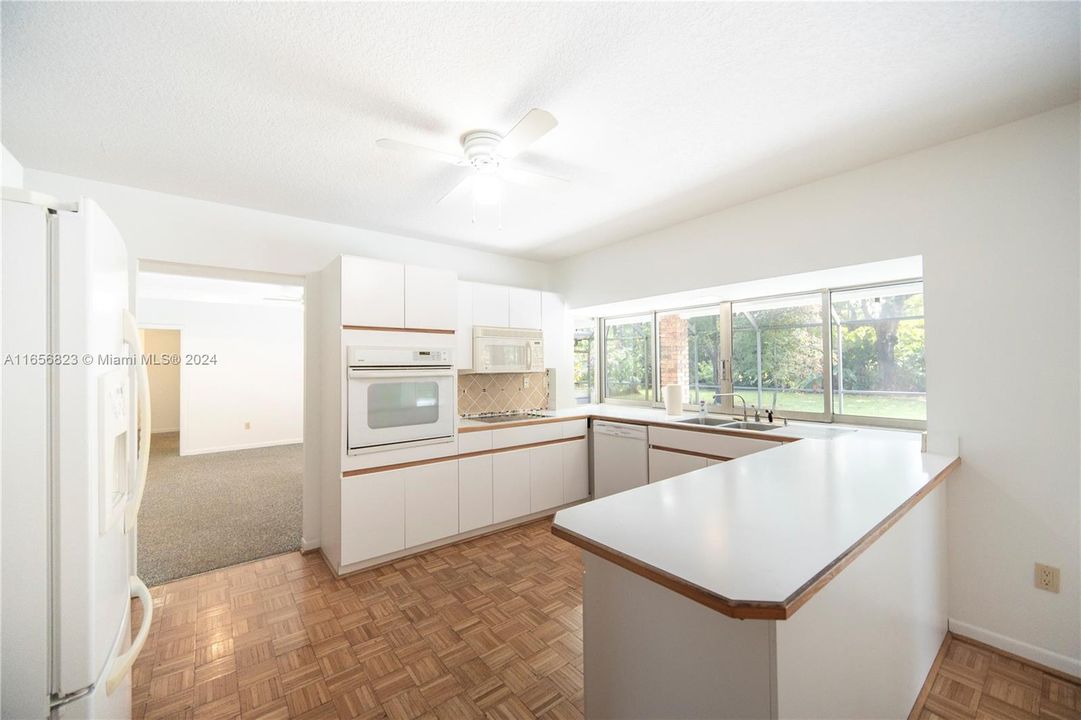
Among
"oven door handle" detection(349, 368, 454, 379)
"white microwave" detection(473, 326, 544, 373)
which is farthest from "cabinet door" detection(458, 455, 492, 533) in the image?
"white microwave" detection(473, 326, 544, 373)

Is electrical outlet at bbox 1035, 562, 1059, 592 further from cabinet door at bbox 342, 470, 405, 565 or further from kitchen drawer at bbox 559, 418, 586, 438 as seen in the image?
cabinet door at bbox 342, 470, 405, 565

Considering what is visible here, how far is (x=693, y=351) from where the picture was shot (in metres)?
3.96

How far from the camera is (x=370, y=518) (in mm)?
2715

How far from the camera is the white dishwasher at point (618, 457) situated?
11.1ft

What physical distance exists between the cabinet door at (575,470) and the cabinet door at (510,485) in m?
0.41

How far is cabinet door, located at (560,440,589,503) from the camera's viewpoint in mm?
3717

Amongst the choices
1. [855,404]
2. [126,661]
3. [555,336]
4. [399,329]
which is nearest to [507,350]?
[555,336]

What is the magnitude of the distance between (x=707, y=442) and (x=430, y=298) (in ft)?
7.23

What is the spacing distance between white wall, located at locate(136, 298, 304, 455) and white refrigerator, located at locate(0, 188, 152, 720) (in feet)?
19.1

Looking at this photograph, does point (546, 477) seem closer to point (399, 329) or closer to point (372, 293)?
point (399, 329)

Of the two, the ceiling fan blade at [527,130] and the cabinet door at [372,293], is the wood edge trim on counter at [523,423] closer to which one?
the cabinet door at [372,293]

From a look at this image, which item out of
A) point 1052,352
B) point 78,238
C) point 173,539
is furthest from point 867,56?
point 173,539

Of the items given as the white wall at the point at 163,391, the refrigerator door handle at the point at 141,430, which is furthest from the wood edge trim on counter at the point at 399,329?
the white wall at the point at 163,391

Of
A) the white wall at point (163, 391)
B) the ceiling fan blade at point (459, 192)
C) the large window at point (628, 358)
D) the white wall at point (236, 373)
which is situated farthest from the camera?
the white wall at point (163, 391)
